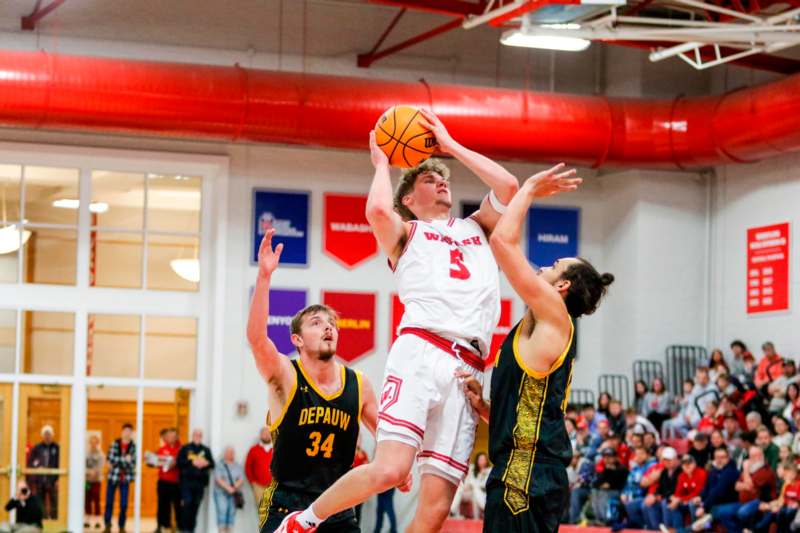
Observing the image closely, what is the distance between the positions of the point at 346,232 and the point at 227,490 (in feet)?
16.4

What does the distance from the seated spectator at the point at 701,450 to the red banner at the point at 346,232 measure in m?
6.95

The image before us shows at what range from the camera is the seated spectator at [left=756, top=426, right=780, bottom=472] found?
18094 millimetres

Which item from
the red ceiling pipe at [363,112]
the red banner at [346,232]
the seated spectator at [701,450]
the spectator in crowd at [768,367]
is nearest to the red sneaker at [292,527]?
the seated spectator at [701,450]

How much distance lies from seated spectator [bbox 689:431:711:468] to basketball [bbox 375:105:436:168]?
13.0 metres

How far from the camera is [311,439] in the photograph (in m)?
8.05

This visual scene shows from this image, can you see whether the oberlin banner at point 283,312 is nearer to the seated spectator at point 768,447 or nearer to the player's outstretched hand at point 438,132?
the seated spectator at point 768,447

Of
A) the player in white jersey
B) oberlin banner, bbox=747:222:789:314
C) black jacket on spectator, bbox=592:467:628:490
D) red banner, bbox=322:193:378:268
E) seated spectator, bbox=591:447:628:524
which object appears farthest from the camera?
red banner, bbox=322:193:378:268

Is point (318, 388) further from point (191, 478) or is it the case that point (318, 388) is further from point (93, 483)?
point (93, 483)

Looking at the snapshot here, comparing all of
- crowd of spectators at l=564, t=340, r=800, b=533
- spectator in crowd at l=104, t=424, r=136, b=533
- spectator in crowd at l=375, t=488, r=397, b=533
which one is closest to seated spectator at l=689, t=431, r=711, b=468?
crowd of spectators at l=564, t=340, r=800, b=533

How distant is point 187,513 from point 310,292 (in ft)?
14.3

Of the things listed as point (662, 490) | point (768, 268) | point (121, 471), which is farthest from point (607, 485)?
point (121, 471)

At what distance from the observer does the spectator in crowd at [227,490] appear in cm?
2209

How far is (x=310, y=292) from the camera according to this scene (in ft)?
76.1

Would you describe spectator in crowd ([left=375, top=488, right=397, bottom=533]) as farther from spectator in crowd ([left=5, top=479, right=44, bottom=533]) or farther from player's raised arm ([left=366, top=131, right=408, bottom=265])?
player's raised arm ([left=366, top=131, right=408, bottom=265])
